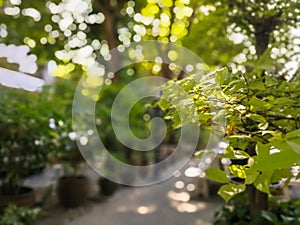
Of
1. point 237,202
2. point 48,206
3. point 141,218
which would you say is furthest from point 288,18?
point 48,206

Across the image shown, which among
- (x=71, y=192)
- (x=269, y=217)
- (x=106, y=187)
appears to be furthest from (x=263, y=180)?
(x=106, y=187)

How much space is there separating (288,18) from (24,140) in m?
1.86

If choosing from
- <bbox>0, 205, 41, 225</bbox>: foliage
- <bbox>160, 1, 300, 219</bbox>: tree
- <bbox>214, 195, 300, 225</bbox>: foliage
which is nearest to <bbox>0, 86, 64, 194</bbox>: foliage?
<bbox>0, 205, 41, 225</bbox>: foliage

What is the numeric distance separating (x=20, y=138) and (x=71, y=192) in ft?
2.39

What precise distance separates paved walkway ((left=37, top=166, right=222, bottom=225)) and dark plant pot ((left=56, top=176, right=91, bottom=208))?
0.06m

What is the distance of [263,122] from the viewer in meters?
0.59

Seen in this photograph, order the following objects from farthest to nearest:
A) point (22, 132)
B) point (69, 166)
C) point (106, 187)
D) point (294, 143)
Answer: point (106, 187), point (69, 166), point (22, 132), point (294, 143)

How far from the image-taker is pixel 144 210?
2.77 metres

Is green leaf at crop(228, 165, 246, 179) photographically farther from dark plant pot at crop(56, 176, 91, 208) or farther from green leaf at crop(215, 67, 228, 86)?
dark plant pot at crop(56, 176, 91, 208)

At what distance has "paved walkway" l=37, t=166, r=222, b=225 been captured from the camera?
254 cm

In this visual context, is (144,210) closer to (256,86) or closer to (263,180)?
(256,86)

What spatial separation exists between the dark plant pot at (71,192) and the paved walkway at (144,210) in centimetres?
6

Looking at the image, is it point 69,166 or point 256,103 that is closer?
point 256,103

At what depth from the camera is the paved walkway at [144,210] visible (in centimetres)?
254
